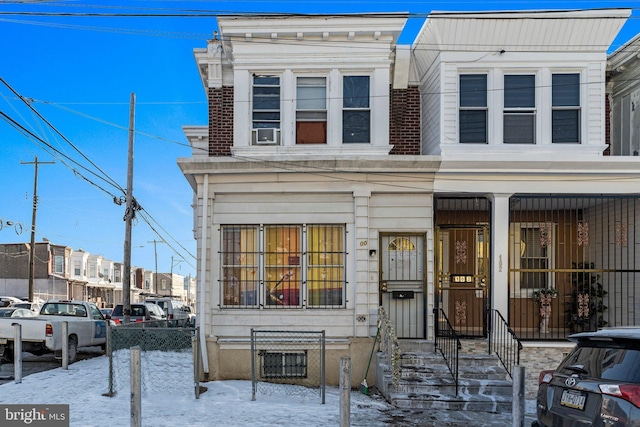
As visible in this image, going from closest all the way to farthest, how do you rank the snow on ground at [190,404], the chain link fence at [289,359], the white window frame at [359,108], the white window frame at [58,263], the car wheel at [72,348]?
the snow on ground at [190,404] → the chain link fence at [289,359] → the white window frame at [359,108] → the car wheel at [72,348] → the white window frame at [58,263]

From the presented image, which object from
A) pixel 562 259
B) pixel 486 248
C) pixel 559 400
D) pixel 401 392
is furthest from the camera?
pixel 562 259

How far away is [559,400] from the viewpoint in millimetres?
6316

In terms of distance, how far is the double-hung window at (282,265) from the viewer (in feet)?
42.2

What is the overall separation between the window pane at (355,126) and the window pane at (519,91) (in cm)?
300

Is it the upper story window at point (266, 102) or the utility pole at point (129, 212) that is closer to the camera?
the upper story window at point (266, 102)

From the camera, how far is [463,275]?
1437 centimetres

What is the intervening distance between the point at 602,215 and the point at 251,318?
860cm

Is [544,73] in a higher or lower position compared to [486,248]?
higher

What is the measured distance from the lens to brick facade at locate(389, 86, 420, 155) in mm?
13375

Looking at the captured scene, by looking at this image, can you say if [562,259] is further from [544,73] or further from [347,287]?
[347,287]

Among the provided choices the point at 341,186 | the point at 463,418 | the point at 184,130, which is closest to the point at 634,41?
the point at 341,186

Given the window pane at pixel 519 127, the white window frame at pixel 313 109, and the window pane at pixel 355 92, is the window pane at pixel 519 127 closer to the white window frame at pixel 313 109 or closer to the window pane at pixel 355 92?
the window pane at pixel 355 92

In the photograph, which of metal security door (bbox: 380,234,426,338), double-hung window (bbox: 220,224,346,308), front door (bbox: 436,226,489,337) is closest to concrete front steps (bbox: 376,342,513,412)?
metal security door (bbox: 380,234,426,338)

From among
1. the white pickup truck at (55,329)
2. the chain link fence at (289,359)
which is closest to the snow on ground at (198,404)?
the chain link fence at (289,359)
